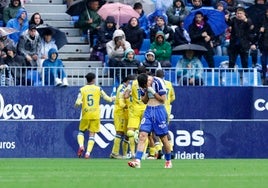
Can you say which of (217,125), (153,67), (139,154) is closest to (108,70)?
(153,67)

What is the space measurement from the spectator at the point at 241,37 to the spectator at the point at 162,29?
5.94ft

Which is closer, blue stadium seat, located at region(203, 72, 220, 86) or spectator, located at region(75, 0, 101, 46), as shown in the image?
blue stadium seat, located at region(203, 72, 220, 86)

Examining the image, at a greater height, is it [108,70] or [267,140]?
[108,70]

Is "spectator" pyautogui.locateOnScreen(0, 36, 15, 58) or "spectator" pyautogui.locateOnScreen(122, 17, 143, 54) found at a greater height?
"spectator" pyautogui.locateOnScreen(122, 17, 143, 54)

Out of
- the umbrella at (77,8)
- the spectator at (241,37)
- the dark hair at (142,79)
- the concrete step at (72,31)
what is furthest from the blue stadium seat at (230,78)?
the dark hair at (142,79)

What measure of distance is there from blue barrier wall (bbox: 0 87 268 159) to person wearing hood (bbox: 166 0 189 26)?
2785 millimetres

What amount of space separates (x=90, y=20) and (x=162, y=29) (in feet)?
7.14

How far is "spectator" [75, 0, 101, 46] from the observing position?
34.0 m

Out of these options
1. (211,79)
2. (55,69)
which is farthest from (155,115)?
(211,79)

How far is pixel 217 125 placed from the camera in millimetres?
31859

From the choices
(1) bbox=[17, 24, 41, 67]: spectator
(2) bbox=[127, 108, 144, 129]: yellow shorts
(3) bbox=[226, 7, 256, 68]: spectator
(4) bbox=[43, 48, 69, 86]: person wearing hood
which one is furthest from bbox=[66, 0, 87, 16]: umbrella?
(2) bbox=[127, 108, 144, 129]: yellow shorts
